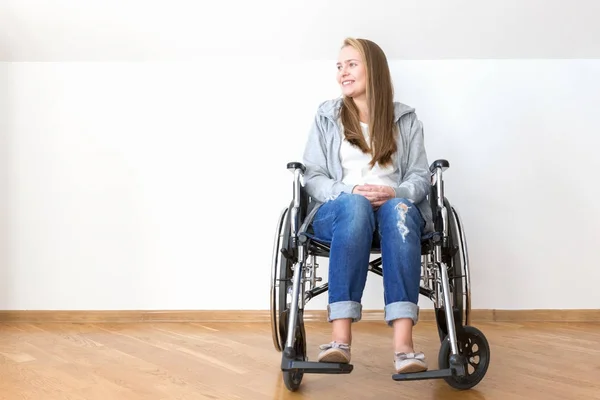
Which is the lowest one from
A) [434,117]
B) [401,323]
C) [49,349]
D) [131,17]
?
[49,349]

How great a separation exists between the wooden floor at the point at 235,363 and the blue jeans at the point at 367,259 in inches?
9.9

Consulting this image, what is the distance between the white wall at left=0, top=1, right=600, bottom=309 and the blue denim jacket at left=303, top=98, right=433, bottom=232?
74 cm

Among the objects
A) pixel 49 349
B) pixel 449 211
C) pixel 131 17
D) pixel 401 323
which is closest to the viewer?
pixel 401 323

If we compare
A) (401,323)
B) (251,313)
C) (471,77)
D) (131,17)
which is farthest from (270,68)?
(401,323)

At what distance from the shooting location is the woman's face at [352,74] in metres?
2.24

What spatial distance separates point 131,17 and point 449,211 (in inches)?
62.7

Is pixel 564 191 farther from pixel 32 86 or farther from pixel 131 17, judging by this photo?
pixel 32 86

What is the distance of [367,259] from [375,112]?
0.58 metres

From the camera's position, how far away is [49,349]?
7.92 feet

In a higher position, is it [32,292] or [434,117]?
[434,117]

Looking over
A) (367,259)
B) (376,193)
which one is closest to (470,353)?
(367,259)

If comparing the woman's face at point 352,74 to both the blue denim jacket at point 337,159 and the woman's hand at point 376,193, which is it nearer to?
the blue denim jacket at point 337,159

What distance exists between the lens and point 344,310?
175cm

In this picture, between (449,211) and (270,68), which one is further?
(270,68)
